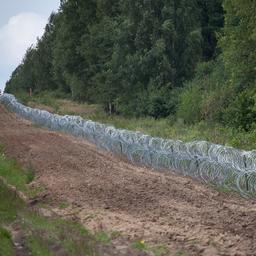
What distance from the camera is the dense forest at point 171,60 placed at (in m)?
30.8

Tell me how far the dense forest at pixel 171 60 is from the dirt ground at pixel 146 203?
11.7 metres

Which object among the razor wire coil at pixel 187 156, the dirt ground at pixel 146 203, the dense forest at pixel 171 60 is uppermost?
the dense forest at pixel 171 60

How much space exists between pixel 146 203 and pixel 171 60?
3011 cm

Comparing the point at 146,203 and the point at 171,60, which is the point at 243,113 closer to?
the point at 171,60

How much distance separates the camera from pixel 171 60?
41.7 meters

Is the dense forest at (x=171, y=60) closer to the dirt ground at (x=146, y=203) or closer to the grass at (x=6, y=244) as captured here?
the dirt ground at (x=146, y=203)

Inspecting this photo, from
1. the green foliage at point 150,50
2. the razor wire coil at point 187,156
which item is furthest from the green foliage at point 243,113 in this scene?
the green foliage at point 150,50

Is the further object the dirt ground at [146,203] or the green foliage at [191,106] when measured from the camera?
the green foliage at [191,106]

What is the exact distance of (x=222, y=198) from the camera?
12.8m

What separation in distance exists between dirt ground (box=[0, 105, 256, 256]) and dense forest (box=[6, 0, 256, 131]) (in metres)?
11.7

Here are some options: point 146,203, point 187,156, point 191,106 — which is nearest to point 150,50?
point 191,106

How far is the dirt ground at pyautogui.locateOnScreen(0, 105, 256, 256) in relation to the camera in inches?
374

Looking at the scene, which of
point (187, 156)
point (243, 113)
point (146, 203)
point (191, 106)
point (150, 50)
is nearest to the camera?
point (146, 203)

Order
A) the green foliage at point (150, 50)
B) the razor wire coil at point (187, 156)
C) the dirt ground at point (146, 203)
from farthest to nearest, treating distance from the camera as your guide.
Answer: the green foliage at point (150, 50), the razor wire coil at point (187, 156), the dirt ground at point (146, 203)
